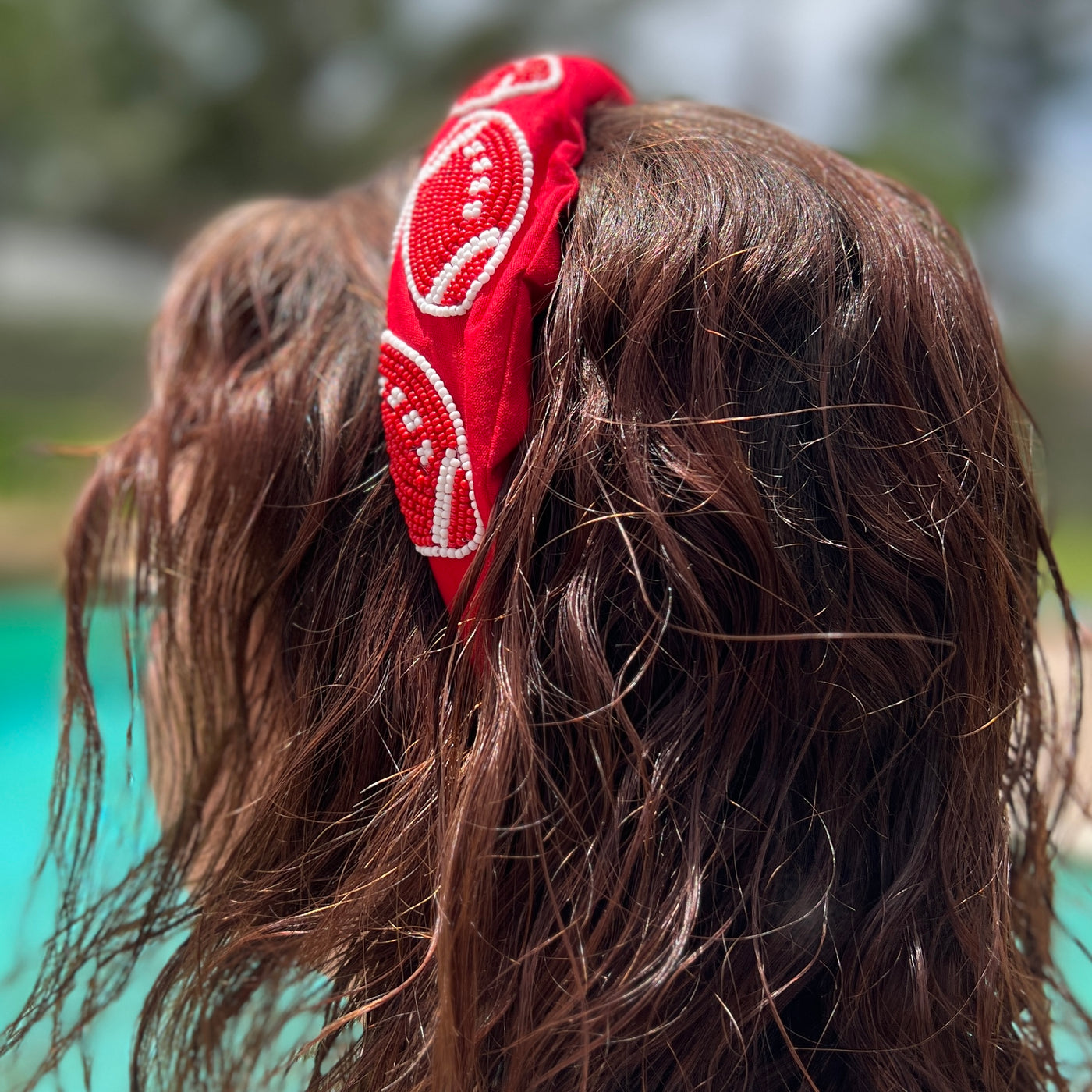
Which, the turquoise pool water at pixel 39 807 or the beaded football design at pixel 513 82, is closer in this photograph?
the beaded football design at pixel 513 82

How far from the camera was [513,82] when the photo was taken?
23.5 inches

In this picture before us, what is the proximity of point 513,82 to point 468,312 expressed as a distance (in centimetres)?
19

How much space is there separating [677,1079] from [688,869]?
14 centimetres

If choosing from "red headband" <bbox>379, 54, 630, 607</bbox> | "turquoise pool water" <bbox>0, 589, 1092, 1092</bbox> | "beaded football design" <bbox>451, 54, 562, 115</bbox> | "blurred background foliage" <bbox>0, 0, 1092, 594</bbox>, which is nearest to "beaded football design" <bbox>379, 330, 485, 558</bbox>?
"red headband" <bbox>379, 54, 630, 607</bbox>

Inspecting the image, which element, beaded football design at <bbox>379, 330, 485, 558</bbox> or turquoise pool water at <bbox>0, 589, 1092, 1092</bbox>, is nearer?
beaded football design at <bbox>379, 330, 485, 558</bbox>

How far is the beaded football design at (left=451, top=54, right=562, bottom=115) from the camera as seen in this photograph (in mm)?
588

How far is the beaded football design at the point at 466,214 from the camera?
20.5 inches

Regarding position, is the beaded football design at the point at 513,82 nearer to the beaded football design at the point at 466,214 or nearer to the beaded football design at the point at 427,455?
the beaded football design at the point at 466,214

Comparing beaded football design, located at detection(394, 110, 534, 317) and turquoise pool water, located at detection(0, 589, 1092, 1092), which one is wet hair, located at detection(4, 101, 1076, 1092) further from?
turquoise pool water, located at detection(0, 589, 1092, 1092)

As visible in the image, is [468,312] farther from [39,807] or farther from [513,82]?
[39,807]

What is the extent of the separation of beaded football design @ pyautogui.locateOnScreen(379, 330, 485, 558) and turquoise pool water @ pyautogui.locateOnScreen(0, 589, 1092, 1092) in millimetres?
365

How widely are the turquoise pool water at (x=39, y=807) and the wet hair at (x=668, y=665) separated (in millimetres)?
223

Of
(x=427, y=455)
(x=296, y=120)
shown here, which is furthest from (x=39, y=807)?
(x=296, y=120)

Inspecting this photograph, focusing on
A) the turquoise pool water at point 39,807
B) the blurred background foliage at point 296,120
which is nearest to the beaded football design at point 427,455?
the turquoise pool water at point 39,807
